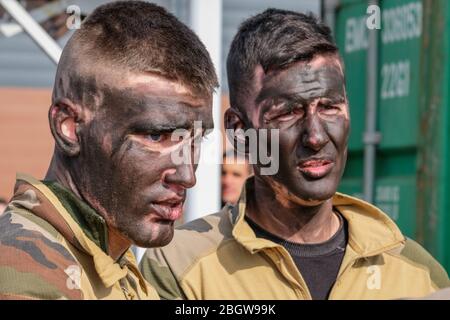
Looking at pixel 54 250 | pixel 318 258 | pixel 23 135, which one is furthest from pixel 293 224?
pixel 23 135

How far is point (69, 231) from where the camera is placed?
2.08 m

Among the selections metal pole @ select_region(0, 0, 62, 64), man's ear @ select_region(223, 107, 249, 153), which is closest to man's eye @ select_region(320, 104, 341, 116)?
man's ear @ select_region(223, 107, 249, 153)

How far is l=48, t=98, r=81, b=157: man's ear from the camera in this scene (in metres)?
2.19

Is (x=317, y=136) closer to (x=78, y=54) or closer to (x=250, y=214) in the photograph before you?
(x=250, y=214)

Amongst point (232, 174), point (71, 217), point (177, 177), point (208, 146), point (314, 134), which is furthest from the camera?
point (232, 174)

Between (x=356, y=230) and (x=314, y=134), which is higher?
(x=314, y=134)

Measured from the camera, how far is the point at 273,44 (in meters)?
3.05

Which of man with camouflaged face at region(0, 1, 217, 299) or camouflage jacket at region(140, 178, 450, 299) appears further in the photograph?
camouflage jacket at region(140, 178, 450, 299)

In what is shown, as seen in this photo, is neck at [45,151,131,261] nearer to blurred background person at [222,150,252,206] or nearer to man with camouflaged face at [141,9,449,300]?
man with camouflaged face at [141,9,449,300]

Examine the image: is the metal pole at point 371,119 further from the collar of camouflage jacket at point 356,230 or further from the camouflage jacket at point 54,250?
the camouflage jacket at point 54,250

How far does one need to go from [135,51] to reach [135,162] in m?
0.23

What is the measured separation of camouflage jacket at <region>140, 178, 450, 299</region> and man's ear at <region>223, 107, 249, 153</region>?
0.15 meters

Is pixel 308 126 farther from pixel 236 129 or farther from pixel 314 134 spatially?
pixel 236 129

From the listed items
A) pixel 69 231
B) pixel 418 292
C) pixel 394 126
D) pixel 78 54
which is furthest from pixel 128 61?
pixel 394 126
